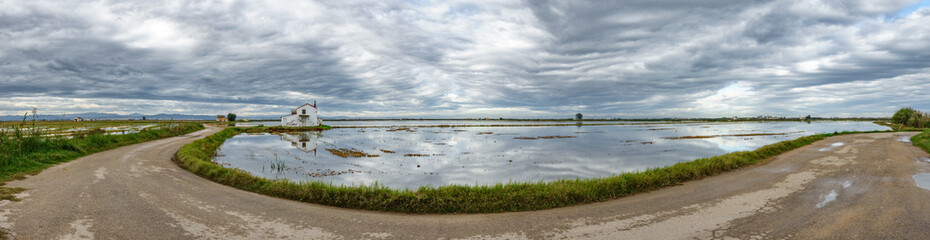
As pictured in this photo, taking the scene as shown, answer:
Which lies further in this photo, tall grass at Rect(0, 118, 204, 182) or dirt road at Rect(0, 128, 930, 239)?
tall grass at Rect(0, 118, 204, 182)

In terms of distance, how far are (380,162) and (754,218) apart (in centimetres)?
2066

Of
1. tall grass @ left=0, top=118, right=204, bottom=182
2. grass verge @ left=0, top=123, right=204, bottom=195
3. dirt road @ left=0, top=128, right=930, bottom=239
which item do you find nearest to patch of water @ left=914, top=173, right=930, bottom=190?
dirt road @ left=0, top=128, right=930, bottom=239

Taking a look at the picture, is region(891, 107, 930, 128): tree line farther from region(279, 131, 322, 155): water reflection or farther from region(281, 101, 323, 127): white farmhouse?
region(281, 101, 323, 127): white farmhouse

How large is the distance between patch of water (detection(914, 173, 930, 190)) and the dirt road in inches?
9.7

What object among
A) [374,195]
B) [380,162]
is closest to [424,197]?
[374,195]

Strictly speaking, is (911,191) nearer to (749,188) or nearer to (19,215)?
(749,188)

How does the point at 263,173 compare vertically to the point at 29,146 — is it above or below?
below

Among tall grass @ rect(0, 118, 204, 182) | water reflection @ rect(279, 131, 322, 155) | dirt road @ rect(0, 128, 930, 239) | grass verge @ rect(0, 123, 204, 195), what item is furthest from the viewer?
water reflection @ rect(279, 131, 322, 155)

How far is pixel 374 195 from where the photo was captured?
9734mm

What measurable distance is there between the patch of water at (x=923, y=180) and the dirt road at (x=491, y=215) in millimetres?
246

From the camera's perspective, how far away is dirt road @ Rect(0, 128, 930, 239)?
7035 mm

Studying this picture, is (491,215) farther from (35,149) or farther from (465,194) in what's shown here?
(35,149)


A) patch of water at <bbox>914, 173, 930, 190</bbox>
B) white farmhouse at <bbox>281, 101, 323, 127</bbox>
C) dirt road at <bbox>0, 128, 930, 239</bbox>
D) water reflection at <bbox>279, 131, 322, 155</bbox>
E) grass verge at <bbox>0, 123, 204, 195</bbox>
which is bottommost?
water reflection at <bbox>279, 131, 322, 155</bbox>

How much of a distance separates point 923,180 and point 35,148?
37154 millimetres
